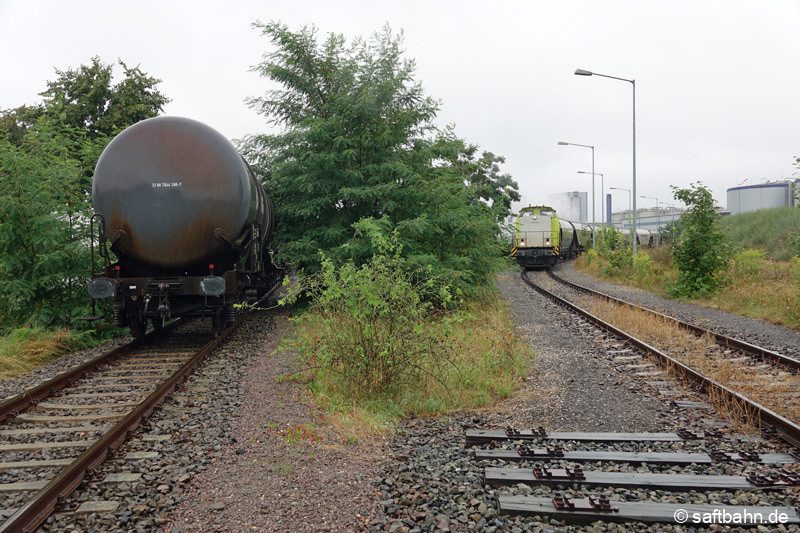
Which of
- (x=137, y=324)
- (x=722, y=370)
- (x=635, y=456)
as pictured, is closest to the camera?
(x=635, y=456)

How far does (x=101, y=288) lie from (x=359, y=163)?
237 inches

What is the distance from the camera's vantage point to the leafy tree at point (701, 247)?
49.7 feet

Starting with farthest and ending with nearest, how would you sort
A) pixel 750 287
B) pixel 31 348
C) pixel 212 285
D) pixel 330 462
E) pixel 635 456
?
pixel 750 287, pixel 31 348, pixel 212 285, pixel 330 462, pixel 635 456

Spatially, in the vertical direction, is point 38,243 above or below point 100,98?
below

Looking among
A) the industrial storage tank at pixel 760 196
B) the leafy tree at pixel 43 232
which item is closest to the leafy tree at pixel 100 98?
the leafy tree at pixel 43 232

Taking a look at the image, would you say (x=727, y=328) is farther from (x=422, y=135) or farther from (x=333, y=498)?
(x=333, y=498)

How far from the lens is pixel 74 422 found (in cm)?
563

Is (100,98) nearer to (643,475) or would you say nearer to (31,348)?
(31,348)

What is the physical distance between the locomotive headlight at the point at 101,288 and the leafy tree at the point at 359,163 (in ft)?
13.5

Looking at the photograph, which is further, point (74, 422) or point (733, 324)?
point (733, 324)

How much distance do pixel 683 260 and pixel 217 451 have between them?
14.8 meters

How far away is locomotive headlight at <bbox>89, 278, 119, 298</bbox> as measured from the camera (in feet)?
27.3

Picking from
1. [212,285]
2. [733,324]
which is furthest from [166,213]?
[733,324]

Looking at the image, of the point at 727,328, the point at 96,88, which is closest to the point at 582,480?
the point at 727,328
